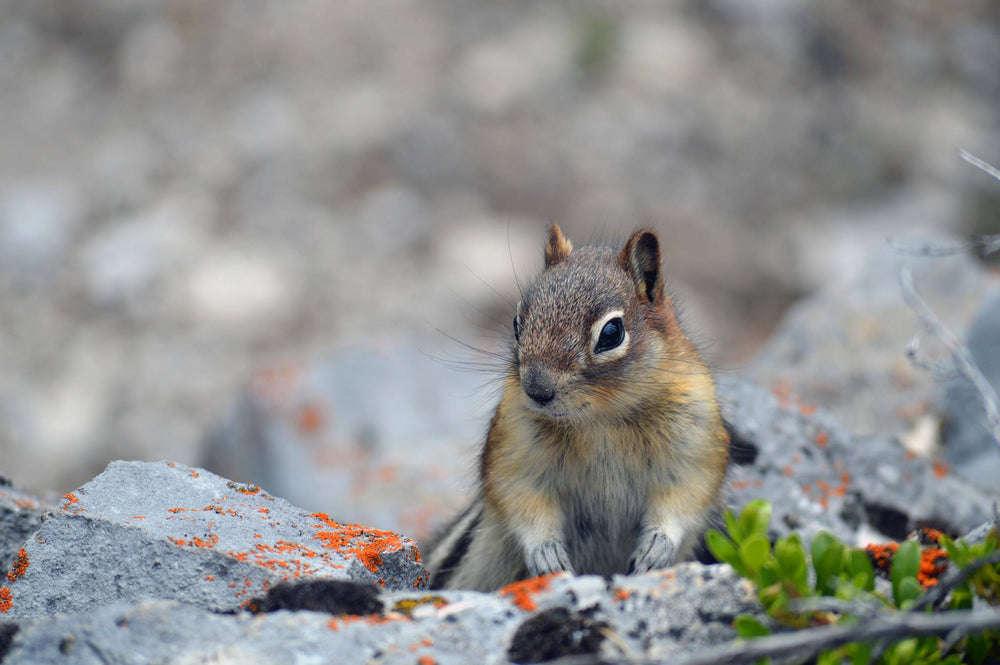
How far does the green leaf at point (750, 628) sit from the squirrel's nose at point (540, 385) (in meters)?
1.35

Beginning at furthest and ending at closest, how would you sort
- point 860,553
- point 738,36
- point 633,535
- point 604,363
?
point 738,36 → point 633,535 → point 604,363 → point 860,553

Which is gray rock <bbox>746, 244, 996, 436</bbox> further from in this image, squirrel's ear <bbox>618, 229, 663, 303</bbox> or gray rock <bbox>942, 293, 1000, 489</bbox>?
squirrel's ear <bbox>618, 229, 663, 303</bbox>

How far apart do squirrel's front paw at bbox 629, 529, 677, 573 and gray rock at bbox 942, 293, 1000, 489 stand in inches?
96.6

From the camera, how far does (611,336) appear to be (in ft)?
13.5

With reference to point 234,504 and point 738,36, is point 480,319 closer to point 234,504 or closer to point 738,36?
point 738,36

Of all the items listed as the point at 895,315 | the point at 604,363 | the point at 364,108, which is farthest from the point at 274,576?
the point at 364,108

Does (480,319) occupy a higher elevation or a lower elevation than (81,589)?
higher

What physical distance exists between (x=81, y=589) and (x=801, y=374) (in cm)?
504

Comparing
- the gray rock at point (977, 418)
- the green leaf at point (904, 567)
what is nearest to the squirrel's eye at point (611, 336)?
the green leaf at point (904, 567)

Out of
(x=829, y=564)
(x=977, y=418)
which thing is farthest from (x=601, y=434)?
(x=977, y=418)

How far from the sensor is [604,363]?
13.3 feet

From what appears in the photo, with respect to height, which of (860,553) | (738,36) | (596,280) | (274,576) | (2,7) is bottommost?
(860,553)

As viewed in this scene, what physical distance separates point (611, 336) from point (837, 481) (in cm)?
181

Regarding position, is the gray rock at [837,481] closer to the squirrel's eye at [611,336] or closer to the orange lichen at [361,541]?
the squirrel's eye at [611,336]
